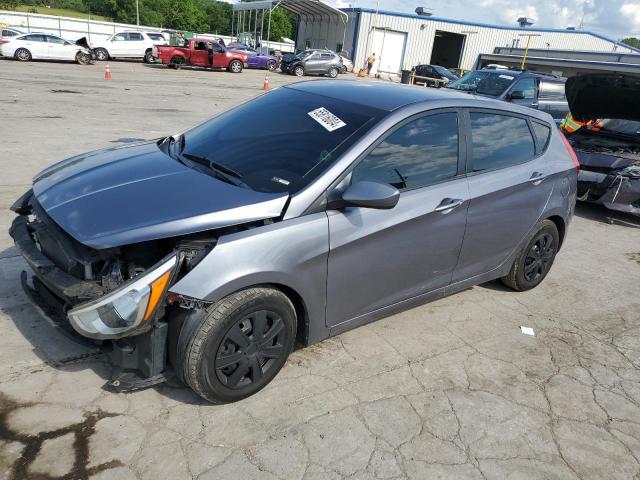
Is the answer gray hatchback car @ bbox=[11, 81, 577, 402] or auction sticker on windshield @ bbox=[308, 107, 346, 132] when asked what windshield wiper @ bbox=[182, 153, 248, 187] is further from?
auction sticker on windshield @ bbox=[308, 107, 346, 132]

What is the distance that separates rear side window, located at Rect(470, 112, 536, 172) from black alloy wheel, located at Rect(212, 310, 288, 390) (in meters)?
1.95

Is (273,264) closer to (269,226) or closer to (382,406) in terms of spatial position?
(269,226)

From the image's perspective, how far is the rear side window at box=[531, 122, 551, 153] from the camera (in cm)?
447

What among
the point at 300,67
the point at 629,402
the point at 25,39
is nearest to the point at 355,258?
the point at 629,402

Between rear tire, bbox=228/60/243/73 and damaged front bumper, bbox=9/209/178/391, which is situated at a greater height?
damaged front bumper, bbox=9/209/178/391

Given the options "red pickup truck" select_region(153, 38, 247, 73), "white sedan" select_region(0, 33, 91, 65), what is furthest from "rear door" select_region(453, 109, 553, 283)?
"red pickup truck" select_region(153, 38, 247, 73)

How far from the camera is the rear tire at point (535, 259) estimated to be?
453cm

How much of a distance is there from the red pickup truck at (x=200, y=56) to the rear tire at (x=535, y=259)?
26467 millimetres

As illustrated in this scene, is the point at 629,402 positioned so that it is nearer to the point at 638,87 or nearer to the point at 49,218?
the point at 49,218

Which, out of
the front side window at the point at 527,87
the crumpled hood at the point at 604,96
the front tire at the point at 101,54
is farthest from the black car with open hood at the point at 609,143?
the front tire at the point at 101,54

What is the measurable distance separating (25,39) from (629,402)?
27.2m

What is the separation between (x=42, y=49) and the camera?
942 inches

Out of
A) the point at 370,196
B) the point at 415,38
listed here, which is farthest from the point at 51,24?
the point at 370,196

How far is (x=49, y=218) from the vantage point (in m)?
2.92
